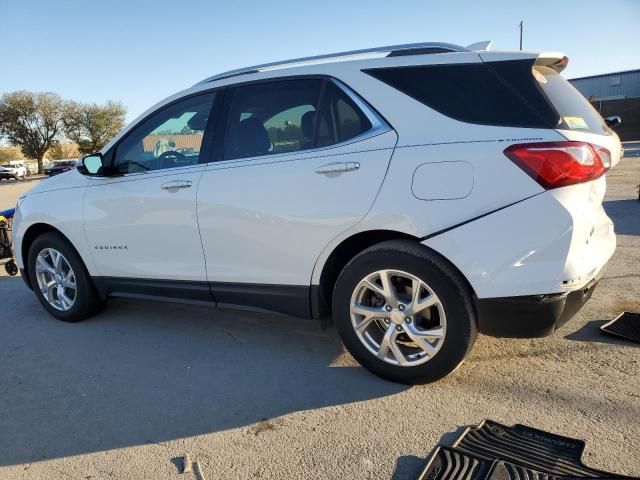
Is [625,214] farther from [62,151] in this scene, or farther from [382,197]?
[62,151]

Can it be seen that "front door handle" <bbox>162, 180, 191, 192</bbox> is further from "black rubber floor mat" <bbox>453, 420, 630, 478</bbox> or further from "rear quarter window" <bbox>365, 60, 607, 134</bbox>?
"black rubber floor mat" <bbox>453, 420, 630, 478</bbox>

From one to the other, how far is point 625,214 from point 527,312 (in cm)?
666

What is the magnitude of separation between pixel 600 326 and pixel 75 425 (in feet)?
11.8

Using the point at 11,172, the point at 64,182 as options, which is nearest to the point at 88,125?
the point at 11,172

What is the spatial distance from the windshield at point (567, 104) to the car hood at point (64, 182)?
3510mm

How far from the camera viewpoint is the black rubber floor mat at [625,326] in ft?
11.9

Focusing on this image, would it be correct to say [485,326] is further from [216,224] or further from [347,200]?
[216,224]

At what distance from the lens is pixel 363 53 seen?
3.37 metres

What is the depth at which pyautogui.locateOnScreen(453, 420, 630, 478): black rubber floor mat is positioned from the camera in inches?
89.3

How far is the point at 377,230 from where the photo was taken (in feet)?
10.1

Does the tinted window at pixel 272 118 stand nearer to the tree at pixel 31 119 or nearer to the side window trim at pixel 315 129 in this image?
the side window trim at pixel 315 129

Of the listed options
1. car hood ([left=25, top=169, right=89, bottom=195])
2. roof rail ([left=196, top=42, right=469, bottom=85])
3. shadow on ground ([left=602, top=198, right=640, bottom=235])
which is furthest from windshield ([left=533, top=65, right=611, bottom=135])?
shadow on ground ([left=602, top=198, right=640, bottom=235])

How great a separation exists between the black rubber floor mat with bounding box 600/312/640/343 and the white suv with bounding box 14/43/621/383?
863 mm

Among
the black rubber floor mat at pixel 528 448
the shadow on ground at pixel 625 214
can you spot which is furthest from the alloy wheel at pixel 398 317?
the shadow on ground at pixel 625 214
